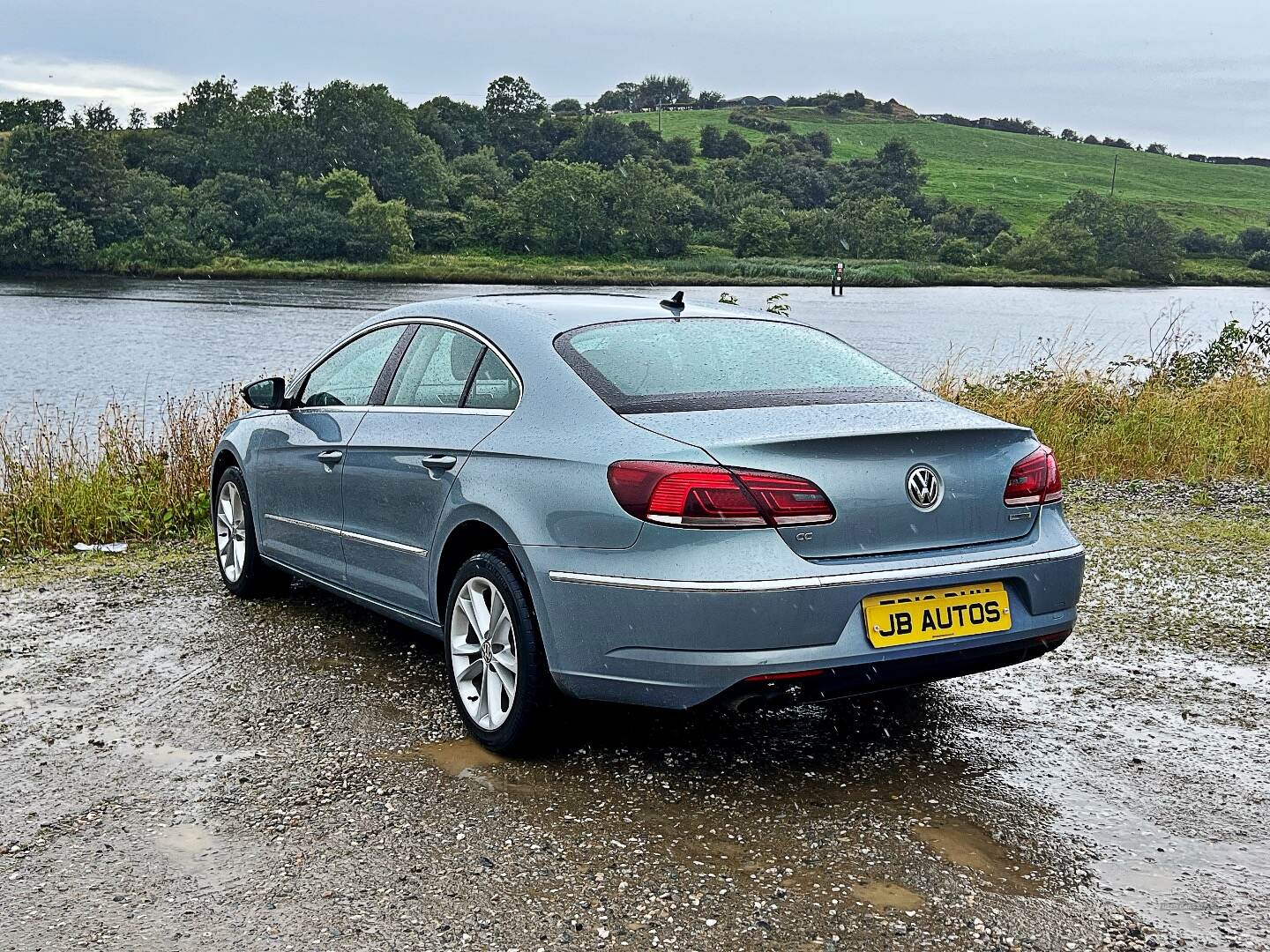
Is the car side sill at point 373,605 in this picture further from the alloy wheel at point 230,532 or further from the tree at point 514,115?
the tree at point 514,115

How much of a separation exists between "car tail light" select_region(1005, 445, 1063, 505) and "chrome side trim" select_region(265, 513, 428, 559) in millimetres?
2100

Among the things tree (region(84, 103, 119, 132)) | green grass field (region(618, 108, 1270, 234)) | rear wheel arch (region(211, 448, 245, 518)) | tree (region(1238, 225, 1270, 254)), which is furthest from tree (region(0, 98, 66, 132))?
rear wheel arch (region(211, 448, 245, 518))

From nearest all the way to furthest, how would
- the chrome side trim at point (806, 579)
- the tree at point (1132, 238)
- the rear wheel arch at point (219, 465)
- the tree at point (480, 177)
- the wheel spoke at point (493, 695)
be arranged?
1. the chrome side trim at point (806, 579)
2. the wheel spoke at point (493, 695)
3. the rear wheel arch at point (219, 465)
4. the tree at point (1132, 238)
5. the tree at point (480, 177)

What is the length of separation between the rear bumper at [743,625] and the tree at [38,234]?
90737 millimetres

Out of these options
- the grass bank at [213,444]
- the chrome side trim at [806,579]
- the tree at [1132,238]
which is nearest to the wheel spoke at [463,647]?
the chrome side trim at [806,579]

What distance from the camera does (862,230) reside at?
117 m

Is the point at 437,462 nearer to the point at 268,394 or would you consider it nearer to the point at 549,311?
the point at 549,311

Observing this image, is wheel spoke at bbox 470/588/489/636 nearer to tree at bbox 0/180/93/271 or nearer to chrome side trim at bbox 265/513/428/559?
chrome side trim at bbox 265/513/428/559

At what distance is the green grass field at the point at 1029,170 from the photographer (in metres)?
135

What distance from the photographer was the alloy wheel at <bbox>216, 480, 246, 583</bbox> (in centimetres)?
664

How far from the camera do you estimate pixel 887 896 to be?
330cm

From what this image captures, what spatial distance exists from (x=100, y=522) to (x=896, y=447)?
7.20 m

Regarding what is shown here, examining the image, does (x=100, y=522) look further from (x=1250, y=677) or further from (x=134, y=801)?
(x=1250, y=677)

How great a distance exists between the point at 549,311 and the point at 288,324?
166 feet
